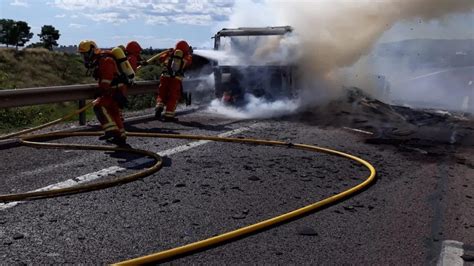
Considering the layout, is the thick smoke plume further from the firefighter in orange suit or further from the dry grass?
the dry grass

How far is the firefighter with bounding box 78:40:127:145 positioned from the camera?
7352 mm

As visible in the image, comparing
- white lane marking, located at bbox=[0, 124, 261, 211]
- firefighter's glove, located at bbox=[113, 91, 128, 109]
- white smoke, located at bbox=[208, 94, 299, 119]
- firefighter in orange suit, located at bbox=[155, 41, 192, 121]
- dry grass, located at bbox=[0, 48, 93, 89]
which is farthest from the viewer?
dry grass, located at bbox=[0, 48, 93, 89]

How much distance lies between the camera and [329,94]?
1294 centimetres

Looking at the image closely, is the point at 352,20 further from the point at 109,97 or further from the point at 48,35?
the point at 48,35

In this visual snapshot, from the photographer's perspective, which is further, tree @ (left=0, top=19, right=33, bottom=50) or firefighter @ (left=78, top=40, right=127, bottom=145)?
tree @ (left=0, top=19, right=33, bottom=50)

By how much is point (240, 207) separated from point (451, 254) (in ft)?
5.97

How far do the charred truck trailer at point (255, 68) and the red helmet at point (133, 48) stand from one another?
7.69 feet

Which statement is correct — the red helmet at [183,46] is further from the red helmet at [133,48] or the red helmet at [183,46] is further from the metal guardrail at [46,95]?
the metal guardrail at [46,95]

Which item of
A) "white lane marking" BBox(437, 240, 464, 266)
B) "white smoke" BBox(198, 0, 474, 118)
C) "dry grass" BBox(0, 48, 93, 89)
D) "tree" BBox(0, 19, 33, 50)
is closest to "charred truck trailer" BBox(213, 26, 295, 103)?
"white smoke" BBox(198, 0, 474, 118)

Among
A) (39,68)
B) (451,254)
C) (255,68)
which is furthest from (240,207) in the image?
(39,68)

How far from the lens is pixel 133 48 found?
10336 mm

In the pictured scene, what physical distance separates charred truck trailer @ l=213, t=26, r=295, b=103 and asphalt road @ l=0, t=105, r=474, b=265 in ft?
14.5

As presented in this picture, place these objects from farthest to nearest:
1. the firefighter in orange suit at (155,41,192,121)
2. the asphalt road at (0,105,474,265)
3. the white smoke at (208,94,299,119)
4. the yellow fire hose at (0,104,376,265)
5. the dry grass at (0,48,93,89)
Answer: the dry grass at (0,48,93,89) < the white smoke at (208,94,299,119) < the firefighter in orange suit at (155,41,192,121) < the asphalt road at (0,105,474,265) < the yellow fire hose at (0,104,376,265)

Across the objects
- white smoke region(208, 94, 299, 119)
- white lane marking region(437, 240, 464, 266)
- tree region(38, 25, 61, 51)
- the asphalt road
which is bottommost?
white lane marking region(437, 240, 464, 266)
